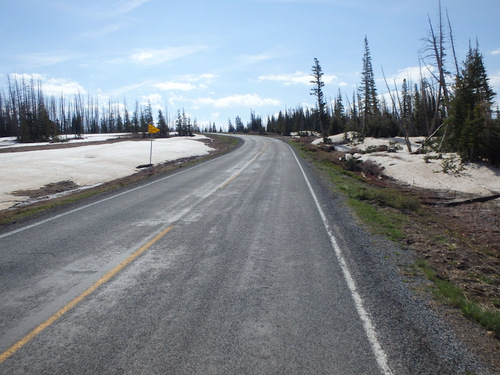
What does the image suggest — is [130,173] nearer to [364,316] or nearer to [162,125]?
[364,316]

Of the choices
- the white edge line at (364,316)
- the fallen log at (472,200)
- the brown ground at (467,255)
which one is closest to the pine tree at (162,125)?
the fallen log at (472,200)

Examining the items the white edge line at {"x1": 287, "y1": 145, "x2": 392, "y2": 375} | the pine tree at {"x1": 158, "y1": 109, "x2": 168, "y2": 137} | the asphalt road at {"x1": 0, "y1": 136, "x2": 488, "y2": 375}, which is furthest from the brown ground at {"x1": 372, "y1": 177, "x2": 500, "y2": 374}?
the pine tree at {"x1": 158, "y1": 109, "x2": 168, "y2": 137}

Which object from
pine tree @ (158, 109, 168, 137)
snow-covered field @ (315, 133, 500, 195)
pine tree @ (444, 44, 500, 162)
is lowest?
snow-covered field @ (315, 133, 500, 195)

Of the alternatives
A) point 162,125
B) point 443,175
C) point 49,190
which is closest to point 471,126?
point 443,175

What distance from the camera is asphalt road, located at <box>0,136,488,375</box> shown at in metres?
3.07

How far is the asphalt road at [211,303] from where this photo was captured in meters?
3.07

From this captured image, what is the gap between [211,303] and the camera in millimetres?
4113

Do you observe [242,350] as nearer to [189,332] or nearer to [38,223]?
[189,332]

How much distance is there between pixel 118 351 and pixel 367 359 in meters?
2.37

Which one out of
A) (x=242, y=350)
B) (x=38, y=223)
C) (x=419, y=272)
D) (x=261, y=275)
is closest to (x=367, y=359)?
(x=242, y=350)

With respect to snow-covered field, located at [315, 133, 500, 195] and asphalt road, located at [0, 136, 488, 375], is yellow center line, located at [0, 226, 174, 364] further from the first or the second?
snow-covered field, located at [315, 133, 500, 195]

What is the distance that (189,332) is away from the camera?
11.5 ft

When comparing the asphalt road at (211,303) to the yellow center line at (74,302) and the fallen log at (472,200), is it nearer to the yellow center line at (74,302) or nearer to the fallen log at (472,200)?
the yellow center line at (74,302)

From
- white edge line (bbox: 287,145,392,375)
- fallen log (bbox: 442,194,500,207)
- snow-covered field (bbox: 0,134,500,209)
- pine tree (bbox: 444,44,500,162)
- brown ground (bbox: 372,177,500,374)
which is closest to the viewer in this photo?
white edge line (bbox: 287,145,392,375)
